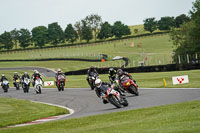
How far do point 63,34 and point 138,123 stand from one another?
146 metres

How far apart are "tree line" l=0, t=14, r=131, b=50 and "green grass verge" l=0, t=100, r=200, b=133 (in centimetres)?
12953

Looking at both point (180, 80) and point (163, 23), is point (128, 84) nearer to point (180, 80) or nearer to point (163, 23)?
point (180, 80)

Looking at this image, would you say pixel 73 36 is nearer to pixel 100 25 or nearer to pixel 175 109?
pixel 100 25

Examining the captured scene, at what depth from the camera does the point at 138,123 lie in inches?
438

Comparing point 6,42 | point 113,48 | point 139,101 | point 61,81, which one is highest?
point 6,42

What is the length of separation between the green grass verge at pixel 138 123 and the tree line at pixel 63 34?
425ft

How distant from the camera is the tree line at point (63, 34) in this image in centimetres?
14688

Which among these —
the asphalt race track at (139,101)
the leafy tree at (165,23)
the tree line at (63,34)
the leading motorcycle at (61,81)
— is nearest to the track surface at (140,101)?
the asphalt race track at (139,101)

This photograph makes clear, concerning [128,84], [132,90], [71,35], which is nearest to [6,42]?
[71,35]

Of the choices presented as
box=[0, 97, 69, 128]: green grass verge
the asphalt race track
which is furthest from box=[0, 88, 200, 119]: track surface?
box=[0, 97, 69, 128]: green grass verge

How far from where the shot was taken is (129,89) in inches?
812

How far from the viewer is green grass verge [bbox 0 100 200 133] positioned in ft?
32.2

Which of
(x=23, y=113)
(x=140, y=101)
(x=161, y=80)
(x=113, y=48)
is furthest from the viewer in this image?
(x=113, y=48)

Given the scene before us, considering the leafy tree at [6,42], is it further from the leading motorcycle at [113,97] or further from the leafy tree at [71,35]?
the leading motorcycle at [113,97]
